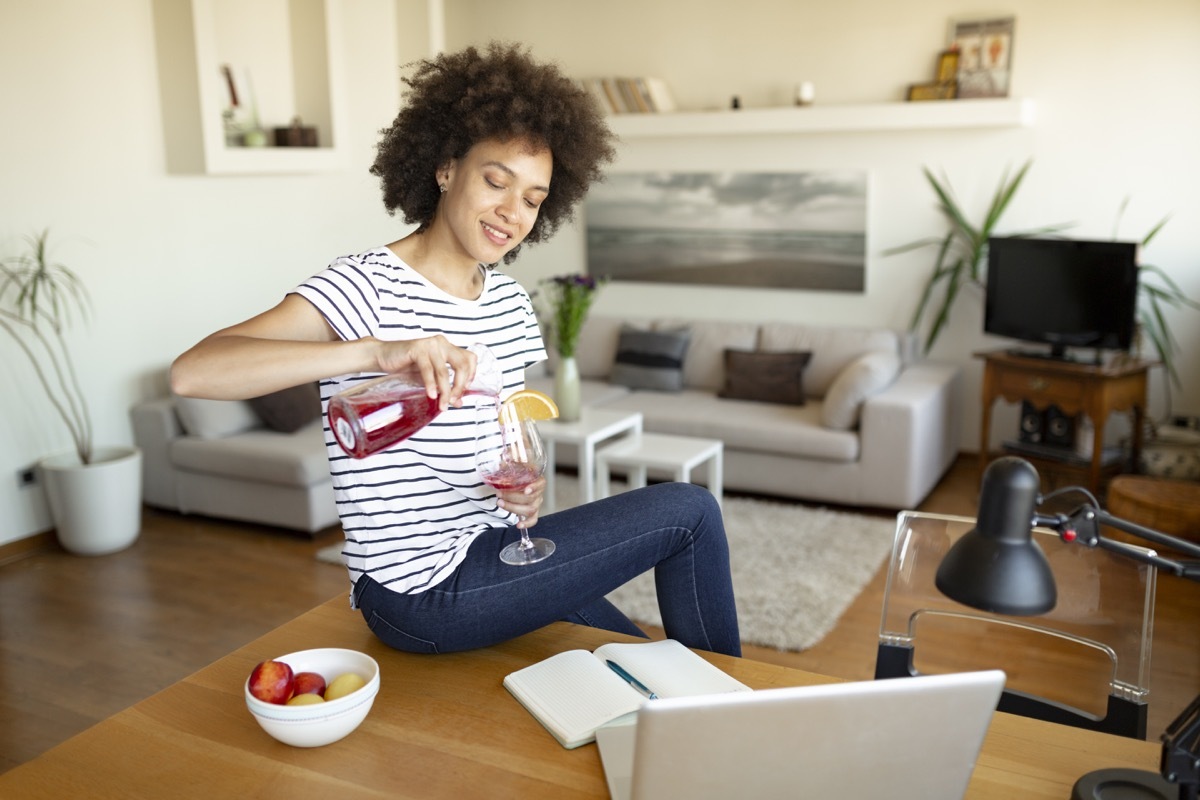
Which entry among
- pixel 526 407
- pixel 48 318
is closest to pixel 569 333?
pixel 48 318

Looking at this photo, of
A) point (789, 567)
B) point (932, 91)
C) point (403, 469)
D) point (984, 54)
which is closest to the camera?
point (403, 469)

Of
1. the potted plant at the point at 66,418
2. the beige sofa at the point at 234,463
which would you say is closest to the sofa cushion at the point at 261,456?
the beige sofa at the point at 234,463

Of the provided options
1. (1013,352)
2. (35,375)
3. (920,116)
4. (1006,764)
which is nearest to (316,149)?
(35,375)

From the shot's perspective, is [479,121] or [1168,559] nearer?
[1168,559]

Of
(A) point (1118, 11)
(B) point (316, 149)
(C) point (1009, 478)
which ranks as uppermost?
(A) point (1118, 11)

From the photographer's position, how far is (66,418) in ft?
13.6

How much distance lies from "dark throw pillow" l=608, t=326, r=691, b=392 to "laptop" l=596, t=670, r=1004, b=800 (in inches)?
169

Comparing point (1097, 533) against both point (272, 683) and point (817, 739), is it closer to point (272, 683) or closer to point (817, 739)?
point (817, 739)

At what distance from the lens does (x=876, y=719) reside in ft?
3.38

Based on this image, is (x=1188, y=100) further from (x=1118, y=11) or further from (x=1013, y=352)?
(x=1013, y=352)

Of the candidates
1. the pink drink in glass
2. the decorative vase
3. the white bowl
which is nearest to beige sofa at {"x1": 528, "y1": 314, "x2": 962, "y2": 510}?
the decorative vase

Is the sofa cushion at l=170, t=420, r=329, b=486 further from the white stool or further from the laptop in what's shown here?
the laptop

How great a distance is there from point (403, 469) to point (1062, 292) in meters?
3.64

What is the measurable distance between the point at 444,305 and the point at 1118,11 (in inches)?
165
